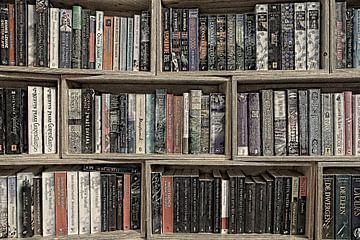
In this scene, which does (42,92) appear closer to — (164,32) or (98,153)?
(98,153)

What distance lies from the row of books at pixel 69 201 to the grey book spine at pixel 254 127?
42cm

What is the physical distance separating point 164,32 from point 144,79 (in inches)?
7.2

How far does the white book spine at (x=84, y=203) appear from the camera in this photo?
4.69 ft

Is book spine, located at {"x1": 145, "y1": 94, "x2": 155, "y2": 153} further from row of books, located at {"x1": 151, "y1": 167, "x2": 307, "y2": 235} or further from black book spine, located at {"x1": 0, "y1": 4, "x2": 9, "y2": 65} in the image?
black book spine, located at {"x1": 0, "y1": 4, "x2": 9, "y2": 65}

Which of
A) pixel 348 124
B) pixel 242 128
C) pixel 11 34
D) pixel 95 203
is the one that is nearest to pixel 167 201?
pixel 95 203

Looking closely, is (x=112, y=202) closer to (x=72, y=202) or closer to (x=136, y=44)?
(x=72, y=202)

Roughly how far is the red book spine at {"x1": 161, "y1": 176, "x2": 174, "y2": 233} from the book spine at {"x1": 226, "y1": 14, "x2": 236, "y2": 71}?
46cm

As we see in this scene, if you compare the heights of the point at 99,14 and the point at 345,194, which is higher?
the point at 99,14

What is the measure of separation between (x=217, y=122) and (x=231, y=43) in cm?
29

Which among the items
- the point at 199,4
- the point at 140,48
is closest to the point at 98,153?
the point at 140,48

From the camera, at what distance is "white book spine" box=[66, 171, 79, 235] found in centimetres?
142

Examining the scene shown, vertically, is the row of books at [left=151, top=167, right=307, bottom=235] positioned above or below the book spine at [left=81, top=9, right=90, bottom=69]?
below

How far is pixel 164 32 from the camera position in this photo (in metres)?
1.42

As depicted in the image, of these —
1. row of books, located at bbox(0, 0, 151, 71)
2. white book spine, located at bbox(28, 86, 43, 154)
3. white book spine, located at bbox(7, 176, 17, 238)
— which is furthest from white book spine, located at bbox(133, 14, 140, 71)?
white book spine, located at bbox(7, 176, 17, 238)
